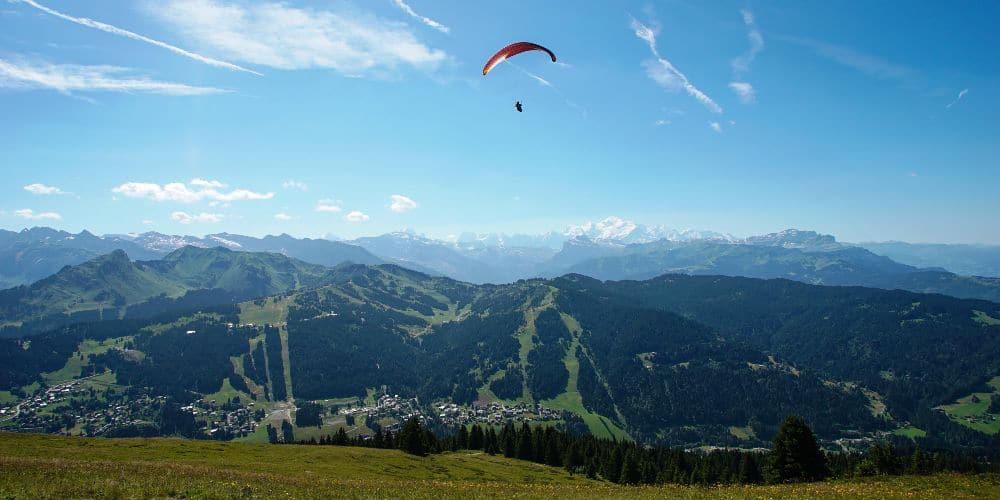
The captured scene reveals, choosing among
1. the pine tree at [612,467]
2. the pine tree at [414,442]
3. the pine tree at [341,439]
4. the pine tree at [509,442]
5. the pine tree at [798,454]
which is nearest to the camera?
the pine tree at [798,454]

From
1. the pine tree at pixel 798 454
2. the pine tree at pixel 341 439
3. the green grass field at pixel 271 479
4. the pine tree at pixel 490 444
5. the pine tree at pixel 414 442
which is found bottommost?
the pine tree at pixel 490 444

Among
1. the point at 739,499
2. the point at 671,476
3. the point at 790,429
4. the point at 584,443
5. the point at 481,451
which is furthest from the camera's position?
the point at 481,451

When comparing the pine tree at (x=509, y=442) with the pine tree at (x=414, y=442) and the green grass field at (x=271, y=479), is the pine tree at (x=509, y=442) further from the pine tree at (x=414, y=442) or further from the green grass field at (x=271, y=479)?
the green grass field at (x=271, y=479)

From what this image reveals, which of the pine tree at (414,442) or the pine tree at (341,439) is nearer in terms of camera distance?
the pine tree at (414,442)

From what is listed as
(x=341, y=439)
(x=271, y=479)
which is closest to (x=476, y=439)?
(x=341, y=439)

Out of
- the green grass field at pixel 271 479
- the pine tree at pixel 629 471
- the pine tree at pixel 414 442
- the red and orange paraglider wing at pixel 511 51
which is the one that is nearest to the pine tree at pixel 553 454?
the pine tree at pixel 629 471

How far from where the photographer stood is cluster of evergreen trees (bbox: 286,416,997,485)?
6228 cm

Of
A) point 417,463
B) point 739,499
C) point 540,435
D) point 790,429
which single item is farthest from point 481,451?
point 739,499

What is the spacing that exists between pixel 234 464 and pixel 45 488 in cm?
2493

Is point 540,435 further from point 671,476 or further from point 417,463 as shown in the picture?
point 417,463

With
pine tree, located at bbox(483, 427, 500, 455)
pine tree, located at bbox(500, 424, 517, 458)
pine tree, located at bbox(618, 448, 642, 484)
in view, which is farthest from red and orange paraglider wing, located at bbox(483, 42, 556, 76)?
pine tree, located at bbox(483, 427, 500, 455)

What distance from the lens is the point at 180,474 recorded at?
34.4 m

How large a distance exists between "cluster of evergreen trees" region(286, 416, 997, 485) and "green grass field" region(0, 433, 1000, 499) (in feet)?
62.5

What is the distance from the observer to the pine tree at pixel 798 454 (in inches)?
2432
